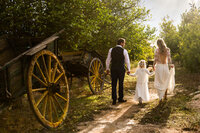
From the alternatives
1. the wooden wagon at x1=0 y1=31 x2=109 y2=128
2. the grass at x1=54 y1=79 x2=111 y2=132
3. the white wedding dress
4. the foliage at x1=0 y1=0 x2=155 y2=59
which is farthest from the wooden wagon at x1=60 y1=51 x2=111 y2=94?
the white wedding dress

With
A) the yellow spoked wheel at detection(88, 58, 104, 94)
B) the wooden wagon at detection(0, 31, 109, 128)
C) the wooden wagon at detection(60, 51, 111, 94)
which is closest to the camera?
the wooden wagon at detection(0, 31, 109, 128)

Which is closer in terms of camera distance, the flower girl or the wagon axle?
the wagon axle

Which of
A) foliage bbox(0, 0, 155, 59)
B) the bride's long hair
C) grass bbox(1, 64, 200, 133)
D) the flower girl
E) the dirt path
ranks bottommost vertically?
the dirt path

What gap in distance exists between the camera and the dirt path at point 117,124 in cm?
408

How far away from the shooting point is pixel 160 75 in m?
6.30

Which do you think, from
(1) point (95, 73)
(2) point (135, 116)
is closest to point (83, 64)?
(1) point (95, 73)

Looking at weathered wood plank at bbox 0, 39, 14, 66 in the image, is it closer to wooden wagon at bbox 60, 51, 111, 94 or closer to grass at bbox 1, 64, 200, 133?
grass at bbox 1, 64, 200, 133

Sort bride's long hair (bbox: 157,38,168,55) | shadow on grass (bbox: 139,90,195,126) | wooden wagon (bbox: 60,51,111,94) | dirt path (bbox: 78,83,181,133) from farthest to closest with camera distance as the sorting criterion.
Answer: wooden wagon (bbox: 60,51,111,94) → bride's long hair (bbox: 157,38,168,55) → shadow on grass (bbox: 139,90,195,126) → dirt path (bbox: 78,83,181,133)

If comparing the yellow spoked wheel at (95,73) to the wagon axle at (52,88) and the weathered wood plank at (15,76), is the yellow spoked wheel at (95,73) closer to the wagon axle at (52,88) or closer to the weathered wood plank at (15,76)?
the wagon axle at (52,88)

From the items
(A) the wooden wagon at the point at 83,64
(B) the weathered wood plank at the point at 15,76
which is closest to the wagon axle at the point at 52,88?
(B) the weathered wood plank at the point at 15,76

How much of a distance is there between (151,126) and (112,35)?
314 inches

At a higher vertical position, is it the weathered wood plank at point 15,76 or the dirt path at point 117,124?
the weathered wood plank at point 15,76

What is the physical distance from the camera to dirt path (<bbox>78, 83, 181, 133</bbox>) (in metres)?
4.08

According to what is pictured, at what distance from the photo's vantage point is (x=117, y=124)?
14.9ft
